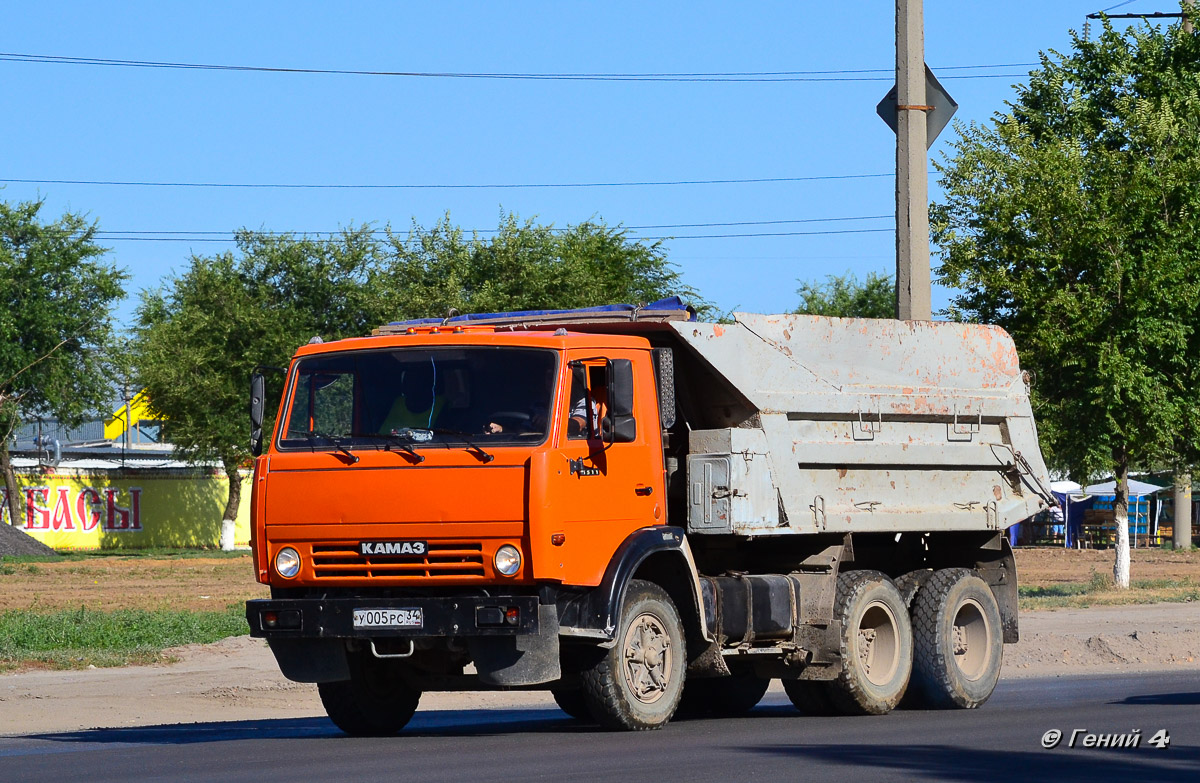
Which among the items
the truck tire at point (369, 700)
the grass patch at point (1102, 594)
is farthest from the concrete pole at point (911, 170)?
the grass patch at point (1102, 594)

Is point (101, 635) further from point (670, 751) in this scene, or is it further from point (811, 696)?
point (670, 751)

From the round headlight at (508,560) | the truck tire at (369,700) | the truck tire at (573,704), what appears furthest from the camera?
the truck tire at (573,704)

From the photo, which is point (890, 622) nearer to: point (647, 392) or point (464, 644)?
point (647, 392)

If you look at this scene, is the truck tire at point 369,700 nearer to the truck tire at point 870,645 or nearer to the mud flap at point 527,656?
the mud flap at point 527,656

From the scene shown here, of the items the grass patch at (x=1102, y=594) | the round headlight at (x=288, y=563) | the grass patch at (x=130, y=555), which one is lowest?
the grass patch at (x=130, y=555)

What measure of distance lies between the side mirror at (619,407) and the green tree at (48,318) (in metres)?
42.2

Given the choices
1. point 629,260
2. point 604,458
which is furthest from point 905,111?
point 629,260

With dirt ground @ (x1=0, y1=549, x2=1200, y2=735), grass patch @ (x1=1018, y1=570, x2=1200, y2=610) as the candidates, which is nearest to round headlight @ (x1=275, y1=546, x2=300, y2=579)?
dirt ground @ (x1=0, y1=549, x2=1200, y2=735)

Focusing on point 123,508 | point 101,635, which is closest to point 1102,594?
point 101,635

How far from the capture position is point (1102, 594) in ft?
97.7

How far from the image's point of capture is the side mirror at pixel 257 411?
1178 centimetres

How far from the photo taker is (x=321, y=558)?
37.4ft

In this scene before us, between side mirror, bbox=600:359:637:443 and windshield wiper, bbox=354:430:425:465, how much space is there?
1.23m

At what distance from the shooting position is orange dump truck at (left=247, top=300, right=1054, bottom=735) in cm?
1110
